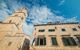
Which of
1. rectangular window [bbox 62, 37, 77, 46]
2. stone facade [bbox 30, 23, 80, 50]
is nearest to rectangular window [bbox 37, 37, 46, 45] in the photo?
stone facade [bbox 30, 23, 80, 50]

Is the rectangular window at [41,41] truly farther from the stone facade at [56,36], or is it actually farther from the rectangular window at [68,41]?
the rectangular window at [68,41]

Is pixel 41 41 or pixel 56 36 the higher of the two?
pixel 56 36

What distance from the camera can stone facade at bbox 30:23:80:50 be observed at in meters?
18.2

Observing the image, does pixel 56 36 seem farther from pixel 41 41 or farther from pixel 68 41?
pixel 41 41

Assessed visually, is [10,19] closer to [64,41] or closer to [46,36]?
[46,36]

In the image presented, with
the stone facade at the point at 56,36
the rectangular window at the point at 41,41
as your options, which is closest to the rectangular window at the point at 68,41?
the stone facade at the point at 56,36

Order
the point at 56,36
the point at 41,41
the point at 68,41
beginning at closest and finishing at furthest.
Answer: the point at 68,41
the point at 41,41
the point at 56,36

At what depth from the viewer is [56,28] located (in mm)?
22562

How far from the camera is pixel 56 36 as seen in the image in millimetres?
20453

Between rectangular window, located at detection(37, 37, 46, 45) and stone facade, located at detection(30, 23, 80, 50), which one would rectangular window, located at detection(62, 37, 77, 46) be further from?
rectangular window, located at detection(37, 37, 46, 45)

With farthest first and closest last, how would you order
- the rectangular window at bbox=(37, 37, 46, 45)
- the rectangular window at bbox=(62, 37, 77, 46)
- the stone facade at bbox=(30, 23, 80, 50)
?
the rectangular window at bbox=(37, 37, 46, 45), the rectangular window at bbox=(62, 37, 77, 46), the stone facade at bbox=(30, 23, 80, 50)

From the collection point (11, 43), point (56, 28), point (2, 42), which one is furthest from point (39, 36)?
point (2, 42)

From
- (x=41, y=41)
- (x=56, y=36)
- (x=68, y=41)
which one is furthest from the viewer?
(x=56, y=36)

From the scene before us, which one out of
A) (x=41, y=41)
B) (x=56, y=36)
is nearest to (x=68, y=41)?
(x=56, y=36)
